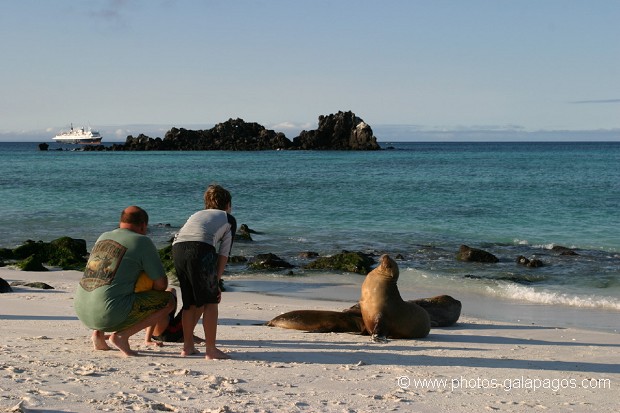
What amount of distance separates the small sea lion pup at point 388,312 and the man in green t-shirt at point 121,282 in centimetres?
272

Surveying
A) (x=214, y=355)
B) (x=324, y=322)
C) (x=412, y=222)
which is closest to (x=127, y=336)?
(x=214, y=355)

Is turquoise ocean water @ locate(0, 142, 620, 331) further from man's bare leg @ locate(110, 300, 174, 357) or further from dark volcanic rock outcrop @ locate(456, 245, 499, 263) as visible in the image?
man's bare leg @ locate(110, 300, 174, 357)

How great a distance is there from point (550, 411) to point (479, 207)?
2720cm

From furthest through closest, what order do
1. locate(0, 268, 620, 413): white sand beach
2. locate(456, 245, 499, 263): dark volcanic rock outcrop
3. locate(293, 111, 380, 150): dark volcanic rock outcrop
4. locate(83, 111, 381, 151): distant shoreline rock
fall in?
locate(83, 111, 381, 151): distant shoreline rock, locate(293, 111, 380, 150): dark volcanic rock outcrop, locate(456, 245, 499, 263): dark volcanic rock outcrop, locate(0, 268, 620, 413): white sand beach

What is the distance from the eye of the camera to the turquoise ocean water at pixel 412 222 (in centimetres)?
1470

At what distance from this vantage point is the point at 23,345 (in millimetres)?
7457

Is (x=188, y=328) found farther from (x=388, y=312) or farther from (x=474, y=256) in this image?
(x=474, y=256)

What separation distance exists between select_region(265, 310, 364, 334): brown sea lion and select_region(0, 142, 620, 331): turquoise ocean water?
11.1 feet

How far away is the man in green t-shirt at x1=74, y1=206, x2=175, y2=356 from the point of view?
7.00m

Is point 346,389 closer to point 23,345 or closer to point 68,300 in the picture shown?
point 23,345

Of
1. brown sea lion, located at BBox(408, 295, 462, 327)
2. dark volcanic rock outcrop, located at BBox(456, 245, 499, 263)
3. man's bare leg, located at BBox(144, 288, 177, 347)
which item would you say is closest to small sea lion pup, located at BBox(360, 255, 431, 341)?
brown sea lion, located at BBox(408, 295, 462, 327)

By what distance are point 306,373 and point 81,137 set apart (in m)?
154

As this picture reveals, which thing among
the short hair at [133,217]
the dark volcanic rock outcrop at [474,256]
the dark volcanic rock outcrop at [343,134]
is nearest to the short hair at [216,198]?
the short hair at [133,217]

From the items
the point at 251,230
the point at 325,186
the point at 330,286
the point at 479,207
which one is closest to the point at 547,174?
the point at 325,186
